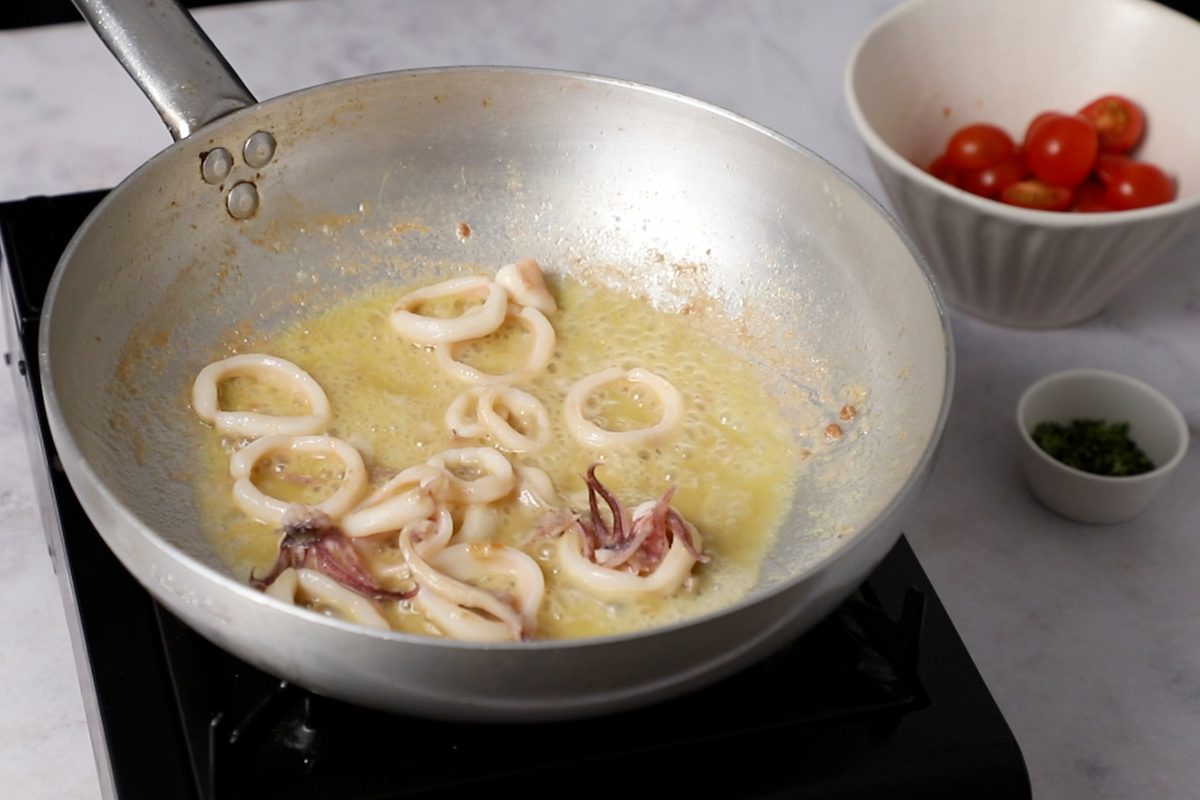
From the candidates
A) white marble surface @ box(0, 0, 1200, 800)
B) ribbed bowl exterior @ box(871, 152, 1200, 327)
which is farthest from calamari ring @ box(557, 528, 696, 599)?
ribbed bowl exterior @ box(871, 152, 1200, 327)

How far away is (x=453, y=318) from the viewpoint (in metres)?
1.53

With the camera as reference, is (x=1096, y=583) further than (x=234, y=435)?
Yes

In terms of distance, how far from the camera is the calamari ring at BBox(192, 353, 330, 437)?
1355 millimetres

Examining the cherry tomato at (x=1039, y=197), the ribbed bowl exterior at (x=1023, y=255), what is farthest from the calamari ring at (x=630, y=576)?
the cherry tomato at (x=1039, y=197)

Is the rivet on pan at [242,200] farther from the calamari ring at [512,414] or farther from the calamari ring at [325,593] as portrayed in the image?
the calamari ring at [325,593]

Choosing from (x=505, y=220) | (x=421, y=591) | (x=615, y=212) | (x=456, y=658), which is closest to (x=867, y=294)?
(x=615, y=212)

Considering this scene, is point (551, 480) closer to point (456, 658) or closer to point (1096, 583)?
point (456, 658)

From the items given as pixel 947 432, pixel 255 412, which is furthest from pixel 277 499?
pixel 947 432

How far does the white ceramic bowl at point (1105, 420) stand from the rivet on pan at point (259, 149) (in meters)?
0.90

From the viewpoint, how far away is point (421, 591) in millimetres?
1156

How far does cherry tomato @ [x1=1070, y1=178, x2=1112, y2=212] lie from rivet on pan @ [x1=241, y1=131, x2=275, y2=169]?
3.40ft

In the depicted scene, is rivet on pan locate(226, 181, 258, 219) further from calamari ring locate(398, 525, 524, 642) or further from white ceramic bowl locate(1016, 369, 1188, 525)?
white ceramic bowl locate(1016, 369, 1188, 525)

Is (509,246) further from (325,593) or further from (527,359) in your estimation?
(325,593)

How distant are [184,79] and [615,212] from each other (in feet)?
1.62
